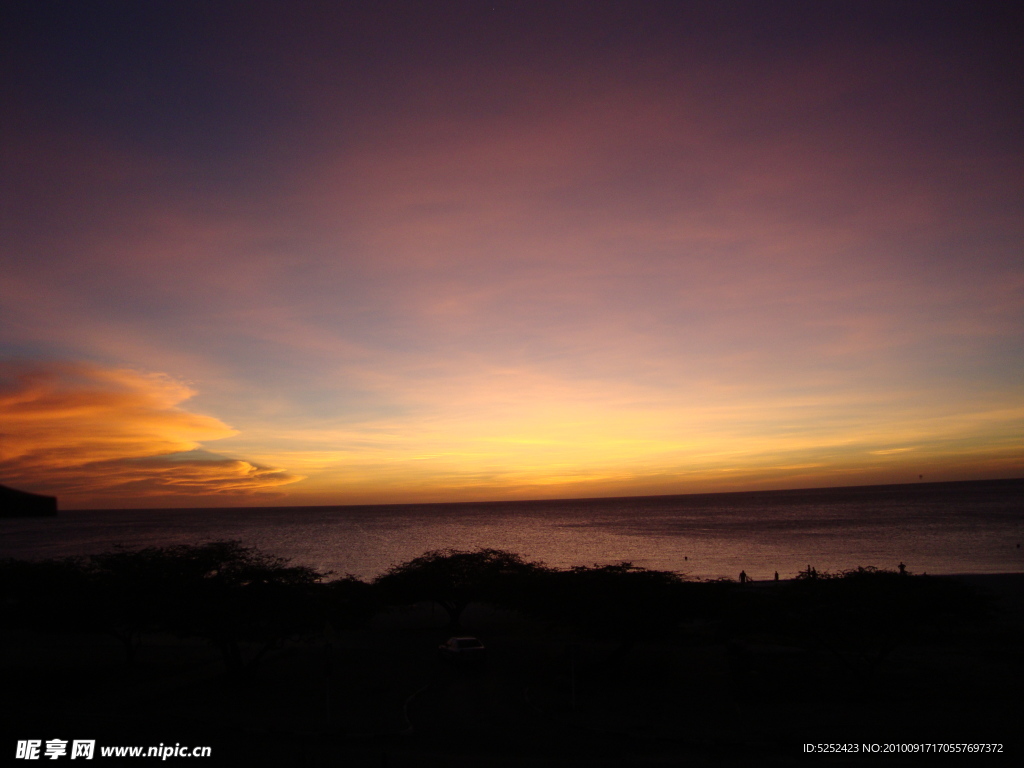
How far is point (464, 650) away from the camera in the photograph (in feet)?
87.9

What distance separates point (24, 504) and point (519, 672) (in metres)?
25.3

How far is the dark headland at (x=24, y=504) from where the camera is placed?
174 inches

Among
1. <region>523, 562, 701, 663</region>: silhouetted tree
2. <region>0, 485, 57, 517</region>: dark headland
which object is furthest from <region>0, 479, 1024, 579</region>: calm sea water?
<region>0, 485, 57, 517</region>: dark headland

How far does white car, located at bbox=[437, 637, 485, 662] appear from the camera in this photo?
26.6m

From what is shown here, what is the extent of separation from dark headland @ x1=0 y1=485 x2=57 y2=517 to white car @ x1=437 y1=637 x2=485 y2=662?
81.6 ft

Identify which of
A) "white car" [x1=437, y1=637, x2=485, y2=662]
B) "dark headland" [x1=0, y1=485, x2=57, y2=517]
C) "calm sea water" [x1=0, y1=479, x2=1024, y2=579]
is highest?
"dark headland" [x1=0, y1=485, x2=57, y2=517]

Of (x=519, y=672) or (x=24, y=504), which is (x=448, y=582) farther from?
(x=24, y=504)

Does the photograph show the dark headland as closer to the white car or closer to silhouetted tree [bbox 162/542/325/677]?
silhouetted tree [bbox 162/542/325/677]

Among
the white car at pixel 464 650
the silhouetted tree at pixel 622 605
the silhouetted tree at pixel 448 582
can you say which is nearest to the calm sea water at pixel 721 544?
the silhouetted tree at pixel 448 582

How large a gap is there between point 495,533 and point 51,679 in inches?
5276

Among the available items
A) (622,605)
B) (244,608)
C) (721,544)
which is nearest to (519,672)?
(622,605)

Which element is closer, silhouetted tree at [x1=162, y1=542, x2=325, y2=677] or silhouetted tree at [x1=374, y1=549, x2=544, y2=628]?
silhouetted tree at [x1=162, y1=542, x2=325, y2=677]

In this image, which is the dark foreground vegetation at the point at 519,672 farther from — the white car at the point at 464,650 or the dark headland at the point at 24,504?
the dark headland at the point at 24,504

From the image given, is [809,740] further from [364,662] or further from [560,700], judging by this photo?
[364,662]
